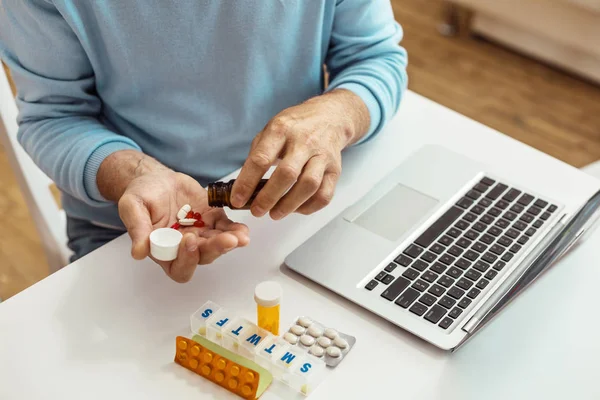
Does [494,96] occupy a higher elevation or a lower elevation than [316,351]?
lower

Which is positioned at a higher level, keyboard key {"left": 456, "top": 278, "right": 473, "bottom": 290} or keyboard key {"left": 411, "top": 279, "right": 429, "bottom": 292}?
keyboard key {"left": 411, "top": 279, "right": 429, "bottom": 292}

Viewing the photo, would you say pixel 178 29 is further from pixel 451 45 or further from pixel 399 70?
pixel 451 45

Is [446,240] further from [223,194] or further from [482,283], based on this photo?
[223,194]

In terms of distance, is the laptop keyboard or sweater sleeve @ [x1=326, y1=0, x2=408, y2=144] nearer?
the laptop keyboard

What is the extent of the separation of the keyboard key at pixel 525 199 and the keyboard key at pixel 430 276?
200mm

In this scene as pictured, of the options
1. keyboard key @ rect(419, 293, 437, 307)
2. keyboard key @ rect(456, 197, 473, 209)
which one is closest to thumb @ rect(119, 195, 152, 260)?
keyboard key @ rect(419, 293, 437, 307)

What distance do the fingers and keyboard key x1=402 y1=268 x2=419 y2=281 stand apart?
14 centimetres

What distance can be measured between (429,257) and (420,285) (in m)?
0.05

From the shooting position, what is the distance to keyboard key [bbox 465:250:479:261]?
0.84 m

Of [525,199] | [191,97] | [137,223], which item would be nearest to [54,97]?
[191,97]

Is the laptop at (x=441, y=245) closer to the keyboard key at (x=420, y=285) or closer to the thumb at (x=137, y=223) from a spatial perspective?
the keyboard key at (x=420, y=285)

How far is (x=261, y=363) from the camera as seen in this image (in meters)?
0.71

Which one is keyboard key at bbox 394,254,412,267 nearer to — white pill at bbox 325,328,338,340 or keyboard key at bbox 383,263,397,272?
keyboard key at bbox 383,263,397,272

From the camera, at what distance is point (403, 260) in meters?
0.83
